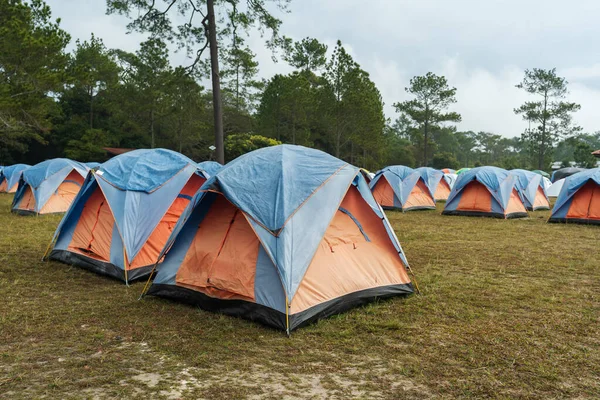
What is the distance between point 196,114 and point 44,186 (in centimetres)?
2282

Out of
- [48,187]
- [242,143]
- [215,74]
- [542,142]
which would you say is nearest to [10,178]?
[48,187]

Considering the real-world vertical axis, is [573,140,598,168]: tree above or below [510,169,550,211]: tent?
above

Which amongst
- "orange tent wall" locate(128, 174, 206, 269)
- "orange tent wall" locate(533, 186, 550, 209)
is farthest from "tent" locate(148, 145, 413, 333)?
"orange tent wall" locate(533, 186, 550, 209)

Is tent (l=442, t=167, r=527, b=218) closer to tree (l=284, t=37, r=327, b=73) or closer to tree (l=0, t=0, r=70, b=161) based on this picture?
tree (l=0, t=0, r=70, b=161)

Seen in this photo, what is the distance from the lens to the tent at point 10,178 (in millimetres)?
25722

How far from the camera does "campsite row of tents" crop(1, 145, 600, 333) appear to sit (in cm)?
504

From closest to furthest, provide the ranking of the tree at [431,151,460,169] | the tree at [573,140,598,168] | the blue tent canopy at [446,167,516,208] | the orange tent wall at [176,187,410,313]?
1. the orange tent wall at [176,187,410,313]
2. the blue tent canopy at [446,167,516,208]
3. the tree at [573,140,598,168]
4. the tree at [431,151,460,169]

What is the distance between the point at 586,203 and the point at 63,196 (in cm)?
1690

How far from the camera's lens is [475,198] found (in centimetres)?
1569

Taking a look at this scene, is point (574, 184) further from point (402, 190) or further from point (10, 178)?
point (10, 178)

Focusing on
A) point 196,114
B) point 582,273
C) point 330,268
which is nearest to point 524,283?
point 582,273

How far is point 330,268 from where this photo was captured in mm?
5324

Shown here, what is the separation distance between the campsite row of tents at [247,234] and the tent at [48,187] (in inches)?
315

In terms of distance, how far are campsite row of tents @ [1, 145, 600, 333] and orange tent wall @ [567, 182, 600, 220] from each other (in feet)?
33.6
